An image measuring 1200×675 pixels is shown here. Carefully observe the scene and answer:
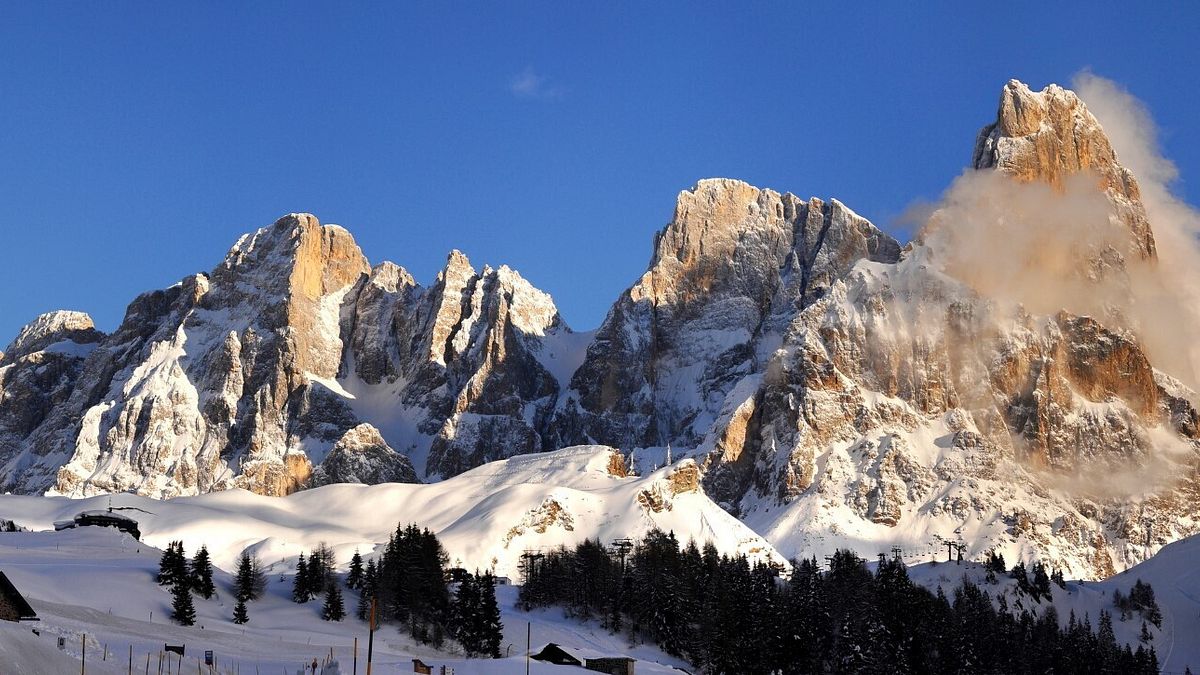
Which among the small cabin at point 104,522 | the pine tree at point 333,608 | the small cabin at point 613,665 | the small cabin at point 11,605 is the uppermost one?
the small cabin at point 104,522

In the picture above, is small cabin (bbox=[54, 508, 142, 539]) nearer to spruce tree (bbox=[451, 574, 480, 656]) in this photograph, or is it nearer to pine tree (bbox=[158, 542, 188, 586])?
pine tree (bbox=[158, 542, 188, 586])

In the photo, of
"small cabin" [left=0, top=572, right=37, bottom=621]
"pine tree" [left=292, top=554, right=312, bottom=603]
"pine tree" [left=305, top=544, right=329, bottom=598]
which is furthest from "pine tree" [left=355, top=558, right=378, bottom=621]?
"small cabin" [left=0, top=572, right=37, bottom=621]

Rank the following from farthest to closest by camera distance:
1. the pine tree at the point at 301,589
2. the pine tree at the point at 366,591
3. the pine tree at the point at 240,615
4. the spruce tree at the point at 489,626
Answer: the pine tree at the point at 301,589 < the pine tree at the point at 366,591 < the spruce tree at the point at 489,626 < the pine tree at the point at 240,615

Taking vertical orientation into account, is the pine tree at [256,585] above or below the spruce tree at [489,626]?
above

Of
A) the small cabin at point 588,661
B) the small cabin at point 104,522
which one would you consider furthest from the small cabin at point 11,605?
the small cabin at point 104,522

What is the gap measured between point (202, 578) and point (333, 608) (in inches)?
413

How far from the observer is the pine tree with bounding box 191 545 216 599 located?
12406cm

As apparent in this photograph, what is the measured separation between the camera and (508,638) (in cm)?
13388

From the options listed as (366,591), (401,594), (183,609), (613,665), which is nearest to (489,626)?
(401,594)

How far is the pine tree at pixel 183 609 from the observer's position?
10912 cm

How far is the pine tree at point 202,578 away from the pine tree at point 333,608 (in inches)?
349

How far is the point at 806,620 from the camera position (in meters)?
132

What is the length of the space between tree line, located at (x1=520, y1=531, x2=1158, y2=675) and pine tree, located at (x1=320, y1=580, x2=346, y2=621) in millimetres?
29058

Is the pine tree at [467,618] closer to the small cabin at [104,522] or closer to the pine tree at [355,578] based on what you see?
the pine tree at [355,578]
